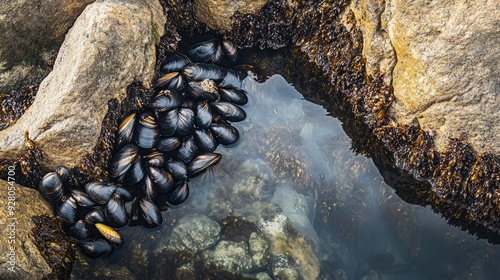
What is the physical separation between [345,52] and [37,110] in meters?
3.75

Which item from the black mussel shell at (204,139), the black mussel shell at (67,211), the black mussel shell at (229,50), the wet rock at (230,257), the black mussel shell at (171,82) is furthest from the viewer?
the black mussel shell at (229,50)

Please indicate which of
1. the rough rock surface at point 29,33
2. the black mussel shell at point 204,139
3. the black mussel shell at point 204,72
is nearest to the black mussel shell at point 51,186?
the rough rock surface at point 29,33

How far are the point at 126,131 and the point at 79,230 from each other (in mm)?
1180

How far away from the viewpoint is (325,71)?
20.0 ft

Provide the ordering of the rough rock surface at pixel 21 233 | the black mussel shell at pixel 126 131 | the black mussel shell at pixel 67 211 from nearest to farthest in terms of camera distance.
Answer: the rough rock surface at pixel 21 233 → the black mussel shell at pixel 67 211 → the black mussel shell at pixel 126 131

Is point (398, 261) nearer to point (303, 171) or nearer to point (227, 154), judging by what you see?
point (303, 171)

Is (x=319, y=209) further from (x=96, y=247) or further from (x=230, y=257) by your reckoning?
(x=96, y=247)

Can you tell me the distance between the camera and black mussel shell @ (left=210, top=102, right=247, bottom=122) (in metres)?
5.58

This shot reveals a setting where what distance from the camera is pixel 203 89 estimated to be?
18.1 feet

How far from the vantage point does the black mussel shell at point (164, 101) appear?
521cm

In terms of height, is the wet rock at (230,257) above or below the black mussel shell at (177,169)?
below

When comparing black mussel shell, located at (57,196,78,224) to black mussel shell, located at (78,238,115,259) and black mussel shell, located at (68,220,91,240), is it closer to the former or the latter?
black mussel shell, located at (68,220,91,240)

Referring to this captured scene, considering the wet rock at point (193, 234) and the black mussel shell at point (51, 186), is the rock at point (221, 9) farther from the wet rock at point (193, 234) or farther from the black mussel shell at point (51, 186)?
the black mussel shell at point (51, 186)

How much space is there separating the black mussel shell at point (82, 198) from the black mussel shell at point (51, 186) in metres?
0.14
